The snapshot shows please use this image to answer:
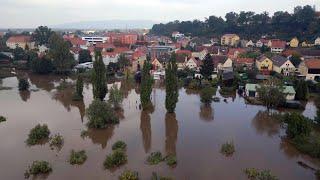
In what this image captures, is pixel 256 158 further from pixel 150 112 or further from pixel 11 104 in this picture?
pixel 11 104

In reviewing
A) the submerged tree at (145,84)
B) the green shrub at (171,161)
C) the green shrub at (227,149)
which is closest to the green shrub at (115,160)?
the green shrub at (171,161)

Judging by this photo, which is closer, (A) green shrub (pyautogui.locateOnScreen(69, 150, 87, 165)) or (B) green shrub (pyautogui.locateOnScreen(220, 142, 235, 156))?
(A) green shrub (pyautogui.locateOnScreen(69, 150, 87, 165))

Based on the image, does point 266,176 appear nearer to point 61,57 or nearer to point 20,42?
point 61,57

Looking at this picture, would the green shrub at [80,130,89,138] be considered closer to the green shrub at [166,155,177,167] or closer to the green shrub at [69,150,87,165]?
the green shrub at [69,150,87,165]

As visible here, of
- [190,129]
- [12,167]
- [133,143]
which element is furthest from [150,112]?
[12,167]

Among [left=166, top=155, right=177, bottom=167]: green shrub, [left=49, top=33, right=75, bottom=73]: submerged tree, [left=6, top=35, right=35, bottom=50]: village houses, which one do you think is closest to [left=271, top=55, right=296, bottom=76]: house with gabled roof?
[left=49, top=33, right=75, bottom=73]: submerged tree

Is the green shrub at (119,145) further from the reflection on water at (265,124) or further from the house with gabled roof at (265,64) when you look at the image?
the house with gabled roof at (265,64)
